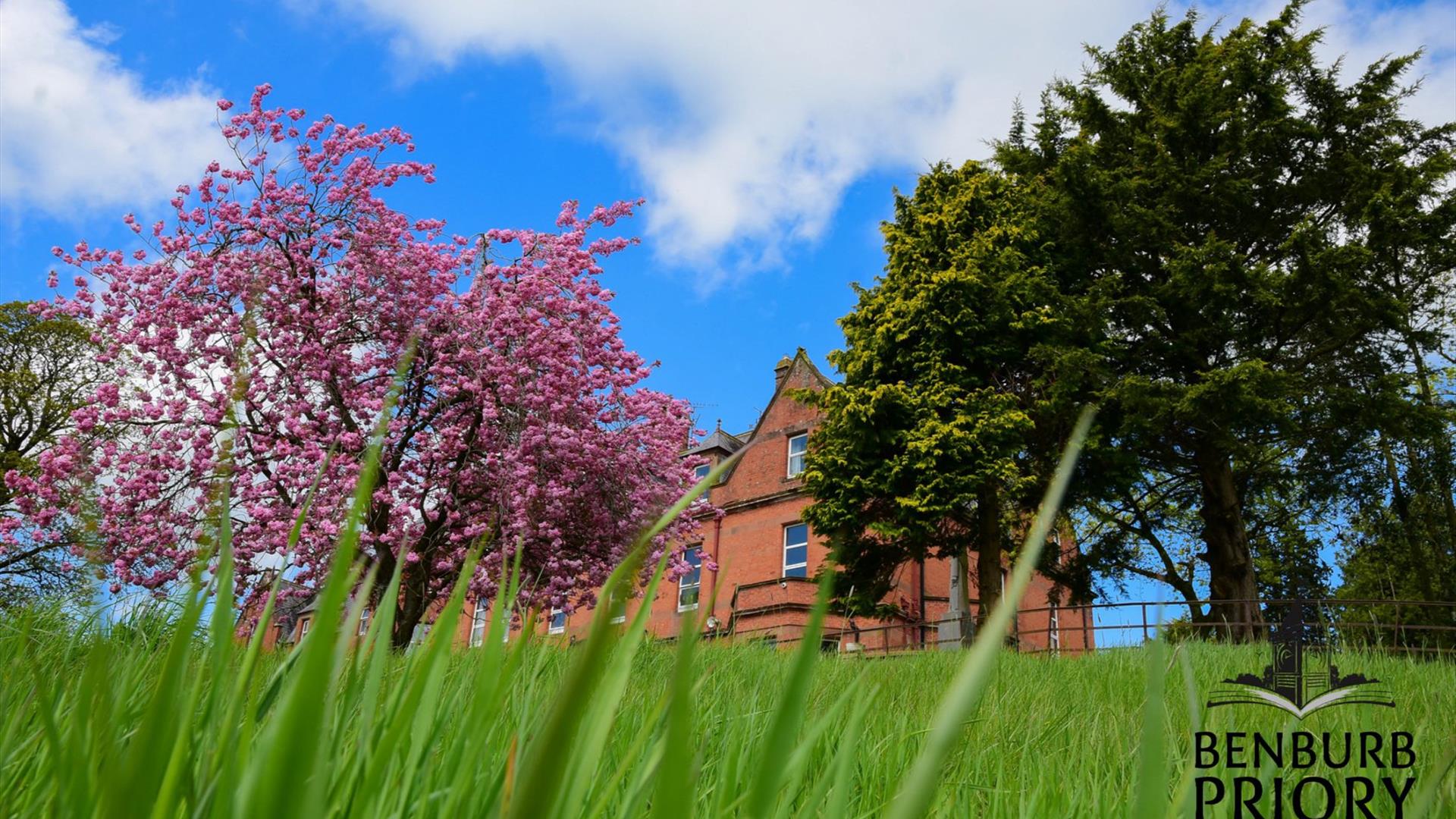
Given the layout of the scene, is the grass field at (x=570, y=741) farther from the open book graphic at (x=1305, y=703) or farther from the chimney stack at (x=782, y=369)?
the chimney stack at (x=782, y=369)

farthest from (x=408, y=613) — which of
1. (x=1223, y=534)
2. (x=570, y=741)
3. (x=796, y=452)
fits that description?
(x=796, y=452)

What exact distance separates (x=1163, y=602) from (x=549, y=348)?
42.3ft

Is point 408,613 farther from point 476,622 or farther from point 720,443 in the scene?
point 720,443

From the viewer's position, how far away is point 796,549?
96.8ft

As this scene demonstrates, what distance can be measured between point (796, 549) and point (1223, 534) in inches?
574

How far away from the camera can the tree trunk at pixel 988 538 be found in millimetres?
17297

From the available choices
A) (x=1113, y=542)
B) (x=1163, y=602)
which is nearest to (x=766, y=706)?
(x=1163, y=602)

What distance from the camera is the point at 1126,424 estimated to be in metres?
16.4

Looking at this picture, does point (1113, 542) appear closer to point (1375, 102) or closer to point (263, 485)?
point (1375, 102)

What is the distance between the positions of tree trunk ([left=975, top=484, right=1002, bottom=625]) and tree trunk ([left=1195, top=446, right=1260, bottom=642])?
3.78m

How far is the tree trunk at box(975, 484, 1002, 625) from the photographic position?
56.7ft

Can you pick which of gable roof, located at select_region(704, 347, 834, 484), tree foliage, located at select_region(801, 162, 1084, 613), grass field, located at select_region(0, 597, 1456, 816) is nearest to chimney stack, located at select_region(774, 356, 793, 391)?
gable roof, located at select_region(704, 347, 834, 484)

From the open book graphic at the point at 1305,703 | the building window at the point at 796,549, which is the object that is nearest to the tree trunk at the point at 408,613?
the open book graphic at the point at 1305,703

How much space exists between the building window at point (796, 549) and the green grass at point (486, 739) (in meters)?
26.2
